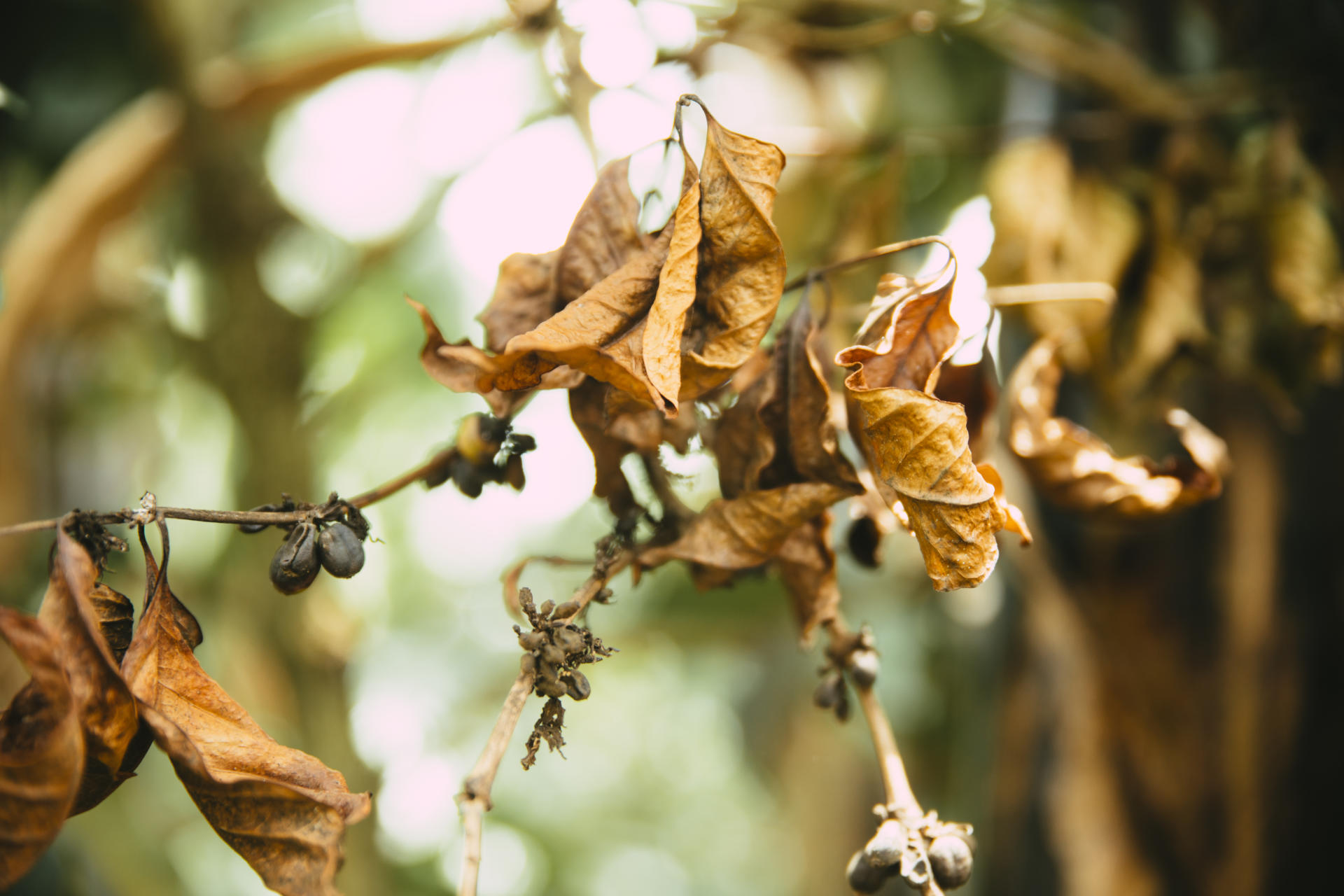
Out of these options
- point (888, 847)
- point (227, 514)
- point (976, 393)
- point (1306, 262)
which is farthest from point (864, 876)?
point (1306, 262)

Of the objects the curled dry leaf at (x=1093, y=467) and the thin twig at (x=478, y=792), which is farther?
the curled dry leaf at (x=1093, y=467)

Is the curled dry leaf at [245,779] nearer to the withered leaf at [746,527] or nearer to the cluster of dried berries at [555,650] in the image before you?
the cluster of dried berries at [555,650]

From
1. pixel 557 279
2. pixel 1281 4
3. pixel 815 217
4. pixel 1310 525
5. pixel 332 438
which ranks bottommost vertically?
pixel 332 438

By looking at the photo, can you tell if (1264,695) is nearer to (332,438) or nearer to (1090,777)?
(1090,777)

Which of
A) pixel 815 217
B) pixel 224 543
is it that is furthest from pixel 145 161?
pixel 815 217

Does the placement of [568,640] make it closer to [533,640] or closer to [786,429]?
[533,640]

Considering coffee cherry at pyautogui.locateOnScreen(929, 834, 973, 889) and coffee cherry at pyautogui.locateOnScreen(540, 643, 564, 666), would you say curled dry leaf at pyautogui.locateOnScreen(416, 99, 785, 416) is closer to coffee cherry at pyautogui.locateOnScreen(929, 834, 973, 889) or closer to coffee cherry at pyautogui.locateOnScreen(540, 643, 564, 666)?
coffee cherry at pyautogui.locateOnScreen(540, 643, 564, 666)

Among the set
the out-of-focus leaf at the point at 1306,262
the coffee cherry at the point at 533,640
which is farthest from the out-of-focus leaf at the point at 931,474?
the out-of-focus leaf at the point at 1306,262

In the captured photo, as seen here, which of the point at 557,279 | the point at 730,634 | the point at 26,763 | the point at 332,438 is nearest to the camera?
the point at 26,763
